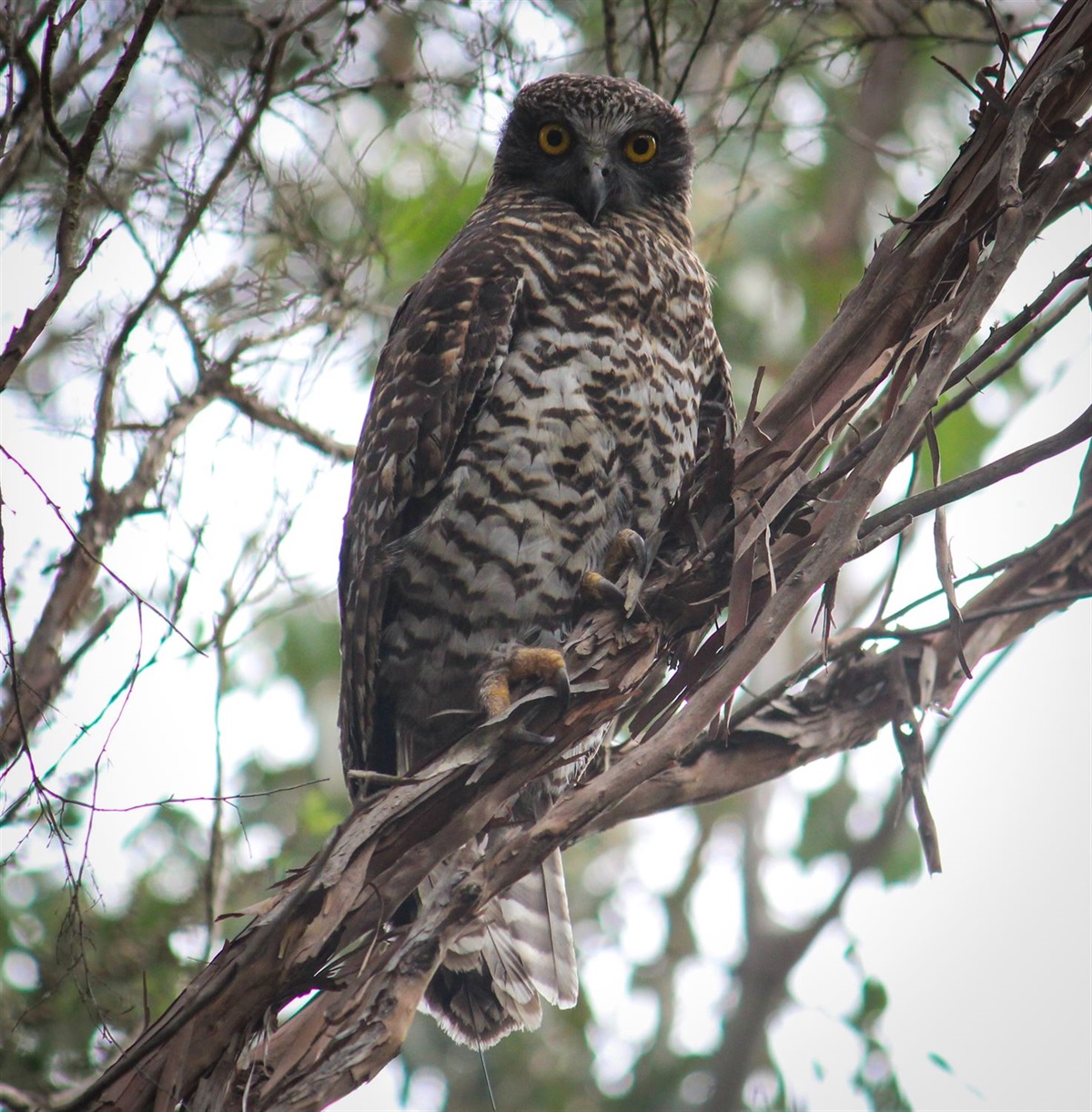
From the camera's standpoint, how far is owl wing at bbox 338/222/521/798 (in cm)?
299

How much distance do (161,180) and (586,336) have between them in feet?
3.95

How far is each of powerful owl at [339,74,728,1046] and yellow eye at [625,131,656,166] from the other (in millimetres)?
521

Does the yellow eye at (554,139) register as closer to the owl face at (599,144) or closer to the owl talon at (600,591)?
the owl face at (599,144)

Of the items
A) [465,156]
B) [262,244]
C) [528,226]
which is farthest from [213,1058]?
[465,156]

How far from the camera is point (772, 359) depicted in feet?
23.8

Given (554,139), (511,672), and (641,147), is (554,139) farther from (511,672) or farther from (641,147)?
(511,672)

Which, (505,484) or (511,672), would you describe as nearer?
(511,672)

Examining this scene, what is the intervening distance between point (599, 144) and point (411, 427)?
3.93 feet

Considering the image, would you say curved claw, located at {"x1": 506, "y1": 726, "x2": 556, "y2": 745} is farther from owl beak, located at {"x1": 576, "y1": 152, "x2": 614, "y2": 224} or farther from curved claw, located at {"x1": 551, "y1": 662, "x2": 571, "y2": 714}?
owl beak, located at {"x1": 576, "y1": 152, "x2": 614, "y2": 224}

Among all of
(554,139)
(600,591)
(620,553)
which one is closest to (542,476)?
(620,553)

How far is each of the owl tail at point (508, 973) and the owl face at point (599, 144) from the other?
189 cm

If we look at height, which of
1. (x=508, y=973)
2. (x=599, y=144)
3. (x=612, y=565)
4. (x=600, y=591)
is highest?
(x=599, y=144)

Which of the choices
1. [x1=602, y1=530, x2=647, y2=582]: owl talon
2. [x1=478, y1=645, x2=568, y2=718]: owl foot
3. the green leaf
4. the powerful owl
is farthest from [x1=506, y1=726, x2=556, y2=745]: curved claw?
the green leaf

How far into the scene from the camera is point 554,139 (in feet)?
12.4
